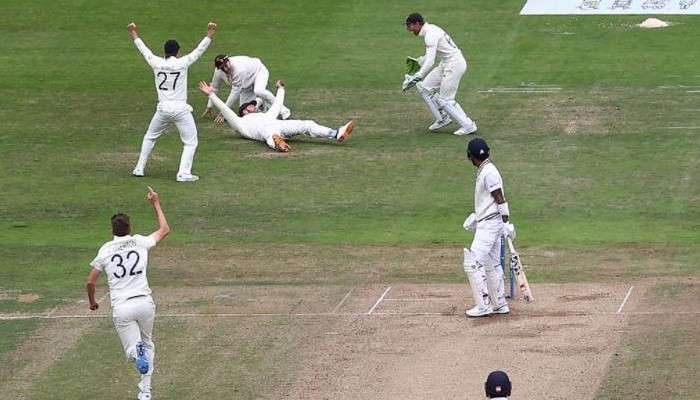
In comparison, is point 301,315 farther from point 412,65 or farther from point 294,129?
point 412,65

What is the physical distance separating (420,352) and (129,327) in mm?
3503

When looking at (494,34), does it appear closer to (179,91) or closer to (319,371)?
(179,91)

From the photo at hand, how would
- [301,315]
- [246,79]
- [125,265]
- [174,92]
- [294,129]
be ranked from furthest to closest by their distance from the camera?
1. [246,79]
2. [294,129]
3. [174,92]
4. [301,315]
5. [125,265]

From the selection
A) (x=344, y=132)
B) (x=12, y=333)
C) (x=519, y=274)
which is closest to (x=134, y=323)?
(x=12, y=333)

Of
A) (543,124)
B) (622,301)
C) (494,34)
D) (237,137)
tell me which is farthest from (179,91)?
(494,34)

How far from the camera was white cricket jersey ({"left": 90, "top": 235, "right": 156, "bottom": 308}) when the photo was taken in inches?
649

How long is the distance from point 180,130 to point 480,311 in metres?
8.39

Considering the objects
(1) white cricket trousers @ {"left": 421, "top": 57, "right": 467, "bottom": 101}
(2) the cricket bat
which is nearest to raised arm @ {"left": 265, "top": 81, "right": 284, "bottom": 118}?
(1) white cricket trousers @ {"left": 421, "top": 57, "right": 467, "bottom": 101}

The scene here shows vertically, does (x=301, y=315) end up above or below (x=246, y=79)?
above

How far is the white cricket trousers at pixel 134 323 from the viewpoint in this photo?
648 inches

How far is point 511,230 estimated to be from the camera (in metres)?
19.2

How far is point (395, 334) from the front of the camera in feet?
61.5

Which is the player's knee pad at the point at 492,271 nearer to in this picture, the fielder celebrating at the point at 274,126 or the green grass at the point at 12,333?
the green grass at the point at 12,333

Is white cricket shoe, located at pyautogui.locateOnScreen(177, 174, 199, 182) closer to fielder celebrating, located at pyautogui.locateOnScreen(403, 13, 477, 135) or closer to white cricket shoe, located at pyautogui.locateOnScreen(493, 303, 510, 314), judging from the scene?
fielder celebrating, located at pyautogui.locateOnScreen(403, 13, 477, 135)
